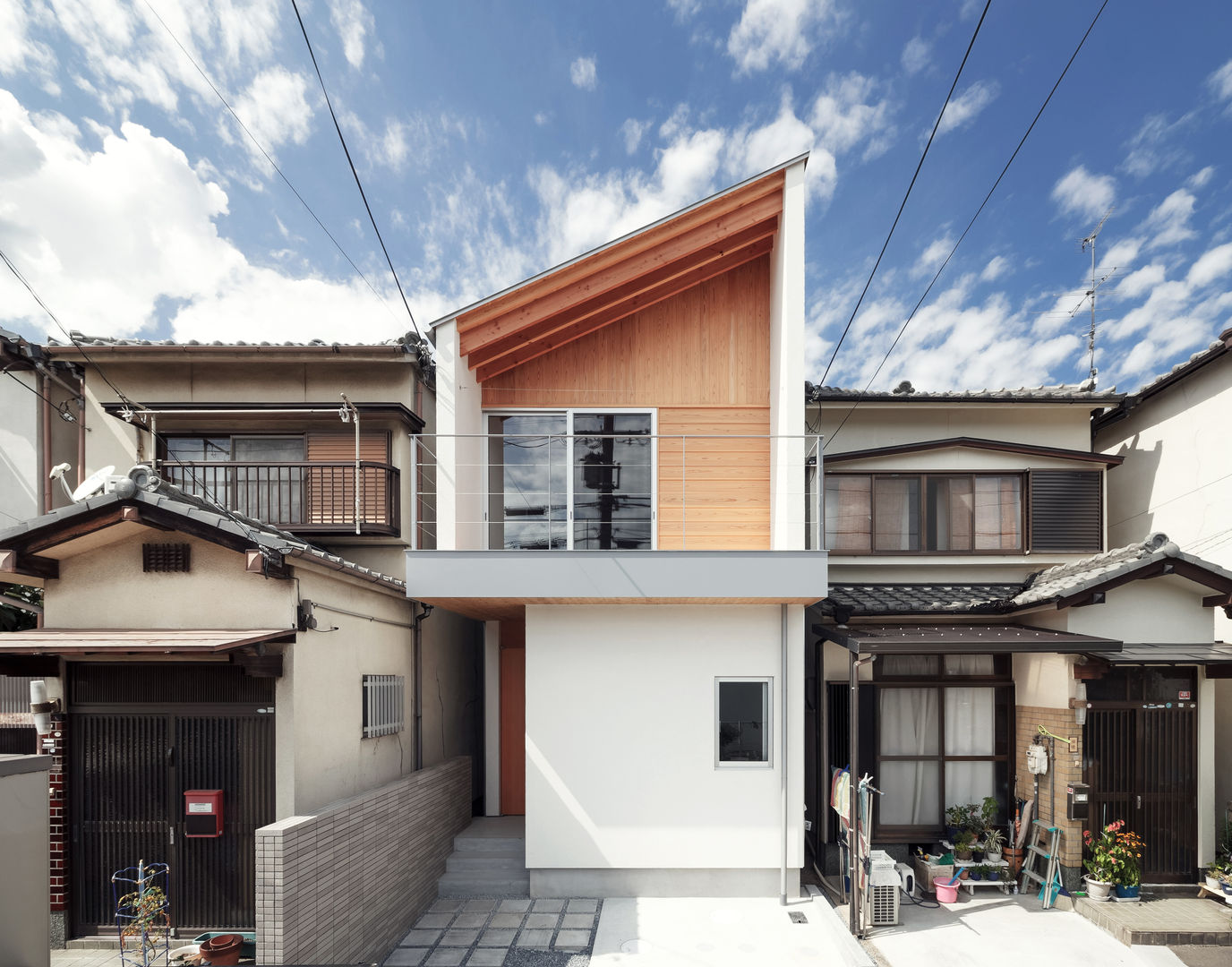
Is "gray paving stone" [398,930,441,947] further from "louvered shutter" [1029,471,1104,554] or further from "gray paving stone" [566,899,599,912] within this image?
"louvered shutter" [1029,471,1104,554]

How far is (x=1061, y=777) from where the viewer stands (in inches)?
261

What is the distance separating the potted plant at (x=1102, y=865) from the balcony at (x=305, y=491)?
936cm

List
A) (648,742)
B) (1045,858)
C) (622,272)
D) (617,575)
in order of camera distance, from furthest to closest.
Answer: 1. (622,272)
2. (1045,858)
3. (648,742)
4. (617,575)

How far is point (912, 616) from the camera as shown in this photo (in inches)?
293

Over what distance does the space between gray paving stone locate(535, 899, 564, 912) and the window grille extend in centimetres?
253

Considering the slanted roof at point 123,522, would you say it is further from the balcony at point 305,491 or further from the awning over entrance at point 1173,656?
the awning over entrance at point 1173,656

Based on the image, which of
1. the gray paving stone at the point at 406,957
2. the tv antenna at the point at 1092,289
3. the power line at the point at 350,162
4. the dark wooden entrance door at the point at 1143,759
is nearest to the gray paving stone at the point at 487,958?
Answer: the gray paving stone at the point at 406,957

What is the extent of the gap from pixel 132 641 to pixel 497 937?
445 cm

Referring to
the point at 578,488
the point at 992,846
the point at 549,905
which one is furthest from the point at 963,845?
the point at 578,488

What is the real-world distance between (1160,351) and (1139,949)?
10.3 meters

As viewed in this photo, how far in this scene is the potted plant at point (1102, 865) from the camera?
6.32m

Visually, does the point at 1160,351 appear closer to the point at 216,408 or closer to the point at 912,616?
the point at 912,616

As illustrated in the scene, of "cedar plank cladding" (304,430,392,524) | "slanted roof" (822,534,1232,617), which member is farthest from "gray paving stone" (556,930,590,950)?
"cedar plank cladding" (304,430,392,524)

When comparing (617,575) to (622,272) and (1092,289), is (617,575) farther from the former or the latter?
(1092,289)
